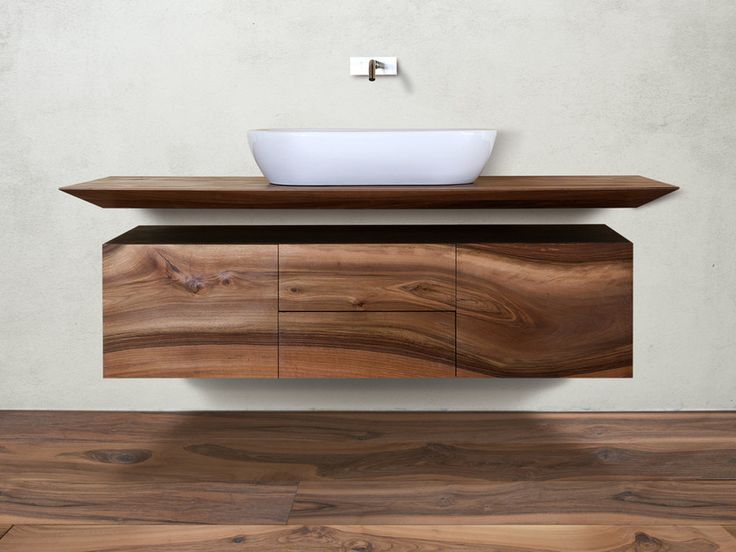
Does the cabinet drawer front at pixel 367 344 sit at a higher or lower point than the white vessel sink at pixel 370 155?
lower

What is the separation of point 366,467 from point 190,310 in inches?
26.4

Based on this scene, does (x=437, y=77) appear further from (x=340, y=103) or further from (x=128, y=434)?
(x=128, y=434)

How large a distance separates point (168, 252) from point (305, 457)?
2.41ft

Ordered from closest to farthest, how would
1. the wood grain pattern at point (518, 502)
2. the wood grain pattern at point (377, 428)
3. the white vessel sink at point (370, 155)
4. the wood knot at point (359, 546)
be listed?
the wood knot at point (359, 546) < the wood grain pattern at point (518, 502) < the white vessel sink at point (370, 155) < the wood grain pattern at point (377, 428)

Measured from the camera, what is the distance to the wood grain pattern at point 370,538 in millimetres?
1931

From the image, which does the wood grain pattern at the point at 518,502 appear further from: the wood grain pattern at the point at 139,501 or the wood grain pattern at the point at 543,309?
the wood grain pattern at the point at 543,309

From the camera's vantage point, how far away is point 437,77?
2717 mm

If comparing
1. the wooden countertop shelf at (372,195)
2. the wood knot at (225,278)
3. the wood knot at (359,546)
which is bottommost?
the wood knot at (359,546)

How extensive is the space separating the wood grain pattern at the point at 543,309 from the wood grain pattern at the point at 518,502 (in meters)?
0.31

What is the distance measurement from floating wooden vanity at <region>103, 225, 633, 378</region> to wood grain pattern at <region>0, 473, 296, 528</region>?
30cm

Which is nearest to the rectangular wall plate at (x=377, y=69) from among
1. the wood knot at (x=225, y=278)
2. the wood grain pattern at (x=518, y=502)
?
the wood knot at (x=225, y=278)

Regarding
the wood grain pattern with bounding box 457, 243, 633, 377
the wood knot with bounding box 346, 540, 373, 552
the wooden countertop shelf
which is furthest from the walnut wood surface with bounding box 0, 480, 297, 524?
the wooden countertop shelf

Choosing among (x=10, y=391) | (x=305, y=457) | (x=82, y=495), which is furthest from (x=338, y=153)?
(x=10, y=391)

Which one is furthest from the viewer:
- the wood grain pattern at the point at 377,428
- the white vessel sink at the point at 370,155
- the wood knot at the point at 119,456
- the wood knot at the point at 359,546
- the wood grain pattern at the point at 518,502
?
the wood grain pattern at the point at 377,428
